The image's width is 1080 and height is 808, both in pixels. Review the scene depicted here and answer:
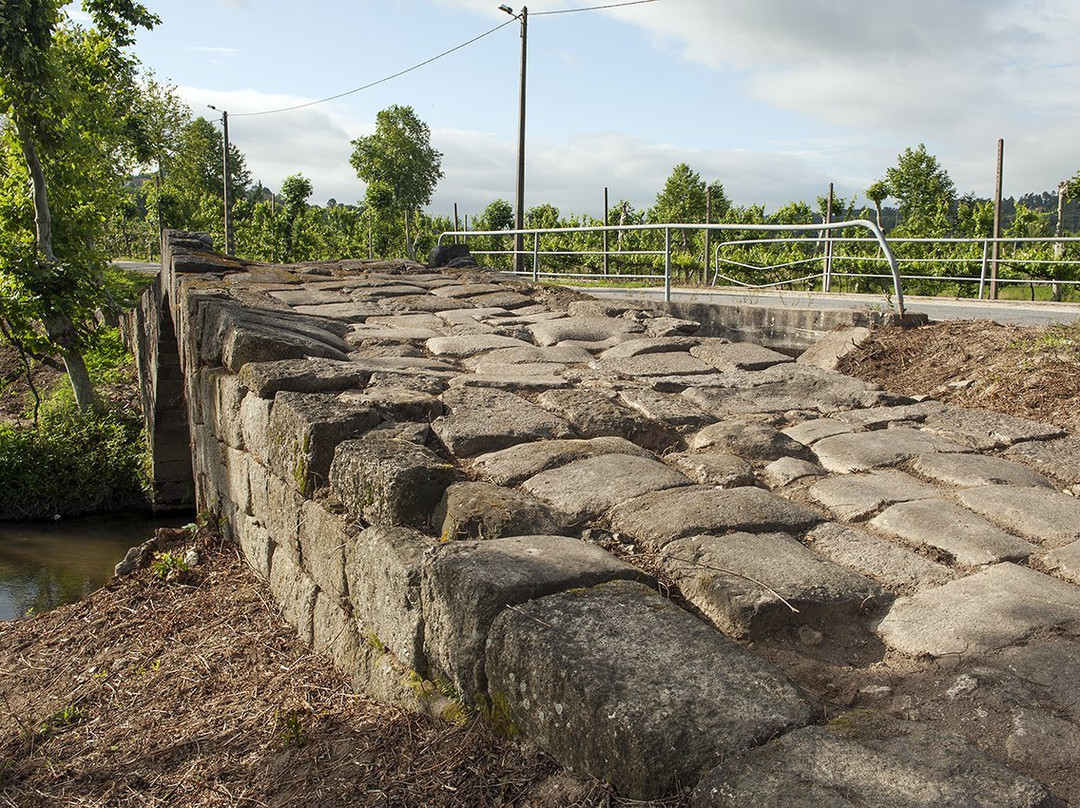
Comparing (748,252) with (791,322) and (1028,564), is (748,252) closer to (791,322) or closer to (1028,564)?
(791,322)

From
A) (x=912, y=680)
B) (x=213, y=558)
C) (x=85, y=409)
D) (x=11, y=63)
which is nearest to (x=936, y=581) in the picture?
(x=912, y=680)

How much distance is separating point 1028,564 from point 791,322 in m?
4.18

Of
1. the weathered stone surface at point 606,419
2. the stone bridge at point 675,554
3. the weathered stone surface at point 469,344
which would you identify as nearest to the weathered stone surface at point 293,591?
the stone bridge at point 675,554

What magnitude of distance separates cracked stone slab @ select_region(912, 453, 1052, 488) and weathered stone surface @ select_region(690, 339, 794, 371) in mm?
1629

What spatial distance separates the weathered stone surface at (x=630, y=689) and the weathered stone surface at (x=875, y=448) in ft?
5.33

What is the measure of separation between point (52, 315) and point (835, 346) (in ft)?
36.4

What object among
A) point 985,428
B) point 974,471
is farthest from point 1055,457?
point 974,471

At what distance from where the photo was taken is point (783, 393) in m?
4.64

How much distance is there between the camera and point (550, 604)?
2160 mm

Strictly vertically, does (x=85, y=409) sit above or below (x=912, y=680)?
below

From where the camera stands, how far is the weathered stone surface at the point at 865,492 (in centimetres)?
305

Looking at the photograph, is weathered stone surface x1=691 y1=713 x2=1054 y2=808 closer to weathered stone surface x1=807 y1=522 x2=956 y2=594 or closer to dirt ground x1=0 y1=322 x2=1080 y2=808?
dirt ground x1=0 y1=322 x2=1080 y2=808

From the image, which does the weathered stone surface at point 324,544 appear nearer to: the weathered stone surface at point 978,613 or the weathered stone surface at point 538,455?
the weathered stone surface at point 538,455

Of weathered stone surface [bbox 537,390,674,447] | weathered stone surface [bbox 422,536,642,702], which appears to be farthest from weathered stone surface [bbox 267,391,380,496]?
weathered stone surface [bbox 422,536,642,702]
